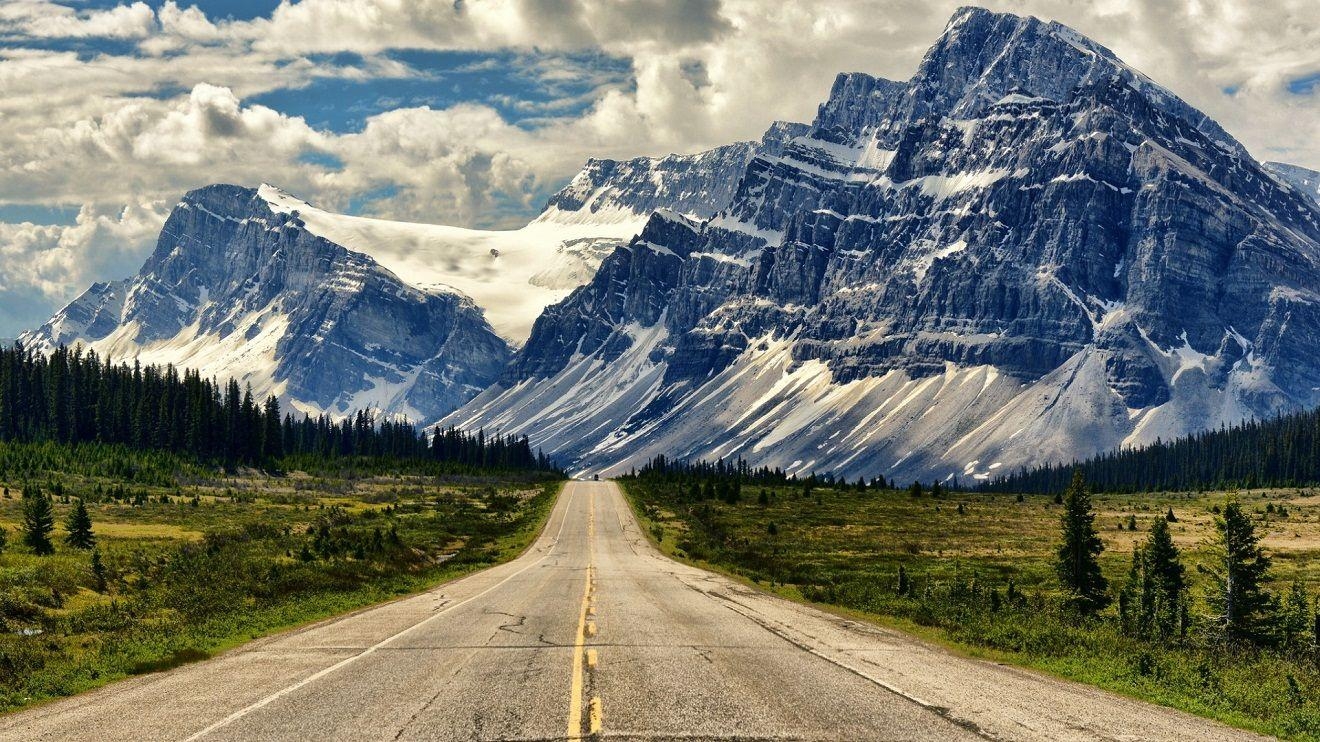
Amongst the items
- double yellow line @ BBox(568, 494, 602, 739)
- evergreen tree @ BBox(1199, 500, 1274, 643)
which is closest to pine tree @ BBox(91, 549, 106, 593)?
double yellow line @ BBox(568, 494, 602, 739)

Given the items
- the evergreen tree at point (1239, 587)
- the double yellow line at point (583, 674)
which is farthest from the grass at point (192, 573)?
the evergreen tree at point (1239, 587)

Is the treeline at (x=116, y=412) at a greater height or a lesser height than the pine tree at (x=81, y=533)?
greater

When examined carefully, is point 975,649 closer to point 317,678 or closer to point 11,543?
point 317,678

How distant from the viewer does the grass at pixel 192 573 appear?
2544 cm

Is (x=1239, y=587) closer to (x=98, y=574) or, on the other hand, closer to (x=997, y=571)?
(x=997, y=571)

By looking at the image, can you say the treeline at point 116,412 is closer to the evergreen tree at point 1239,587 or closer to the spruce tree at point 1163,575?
the spruce tree at point 1163,575

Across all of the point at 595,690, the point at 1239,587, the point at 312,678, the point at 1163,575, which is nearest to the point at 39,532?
the point at 312,678

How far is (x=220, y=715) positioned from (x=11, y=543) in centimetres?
3727

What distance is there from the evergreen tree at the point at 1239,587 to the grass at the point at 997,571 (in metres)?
0.82

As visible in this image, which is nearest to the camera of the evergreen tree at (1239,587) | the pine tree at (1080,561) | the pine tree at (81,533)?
the evergreen tree at (1239,587)

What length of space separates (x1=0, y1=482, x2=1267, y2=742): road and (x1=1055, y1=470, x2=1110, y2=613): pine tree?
15.3m

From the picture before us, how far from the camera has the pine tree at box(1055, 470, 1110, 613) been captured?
42.7 meters

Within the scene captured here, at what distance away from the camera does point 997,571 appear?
2371 inches

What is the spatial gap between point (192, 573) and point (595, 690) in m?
27.1
